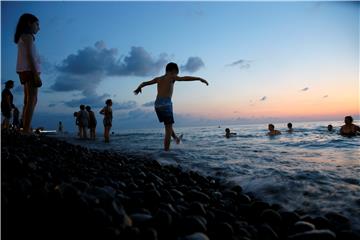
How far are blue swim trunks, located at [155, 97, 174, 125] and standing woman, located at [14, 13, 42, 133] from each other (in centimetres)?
308

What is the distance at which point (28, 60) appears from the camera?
5910 mm

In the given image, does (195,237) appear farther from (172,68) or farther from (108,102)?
(108,102)

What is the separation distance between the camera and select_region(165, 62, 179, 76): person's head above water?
7.92 m

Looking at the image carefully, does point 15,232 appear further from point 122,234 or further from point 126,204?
point 126,204

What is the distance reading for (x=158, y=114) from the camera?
791cm

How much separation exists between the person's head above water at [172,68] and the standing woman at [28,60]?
333 cm

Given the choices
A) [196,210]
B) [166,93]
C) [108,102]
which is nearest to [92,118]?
[108,102]

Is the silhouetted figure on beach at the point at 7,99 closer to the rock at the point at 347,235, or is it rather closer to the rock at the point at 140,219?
the rock at the point at 140,219

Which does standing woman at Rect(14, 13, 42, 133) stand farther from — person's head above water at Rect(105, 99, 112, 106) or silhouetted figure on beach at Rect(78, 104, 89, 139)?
silhouetted figure on beach at Rect(78, 104, 89, 139)

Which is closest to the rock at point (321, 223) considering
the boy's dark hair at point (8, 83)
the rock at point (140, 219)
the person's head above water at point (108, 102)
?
the rock at point (140, 219)

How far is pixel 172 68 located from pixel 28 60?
144 inches

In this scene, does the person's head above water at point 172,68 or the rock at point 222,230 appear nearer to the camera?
the rock at point 222,230

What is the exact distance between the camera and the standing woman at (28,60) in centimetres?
587

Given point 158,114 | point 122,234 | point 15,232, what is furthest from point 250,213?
point 158,114
